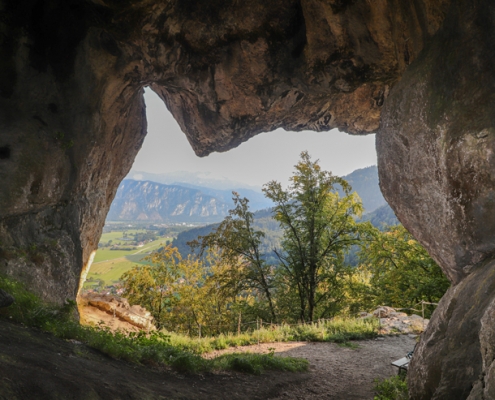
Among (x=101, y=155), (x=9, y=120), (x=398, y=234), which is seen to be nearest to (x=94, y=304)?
(x=101, y=155)

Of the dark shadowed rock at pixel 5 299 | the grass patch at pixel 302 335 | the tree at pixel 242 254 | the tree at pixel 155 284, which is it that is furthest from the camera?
the tree at pixel 155 284

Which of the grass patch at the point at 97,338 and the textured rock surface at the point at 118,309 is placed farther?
the textured rock surface at the point at 118,309

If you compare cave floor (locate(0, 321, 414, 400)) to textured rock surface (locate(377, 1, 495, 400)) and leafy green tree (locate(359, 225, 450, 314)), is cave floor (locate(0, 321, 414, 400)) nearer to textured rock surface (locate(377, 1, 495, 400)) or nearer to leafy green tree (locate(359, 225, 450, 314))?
textured rock surface (locate(377, 1, 495, 400))

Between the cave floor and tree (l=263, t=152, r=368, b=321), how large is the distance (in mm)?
8289

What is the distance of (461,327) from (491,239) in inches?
71.7

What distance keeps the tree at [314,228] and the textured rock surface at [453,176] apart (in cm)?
1036

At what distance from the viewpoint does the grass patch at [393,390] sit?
20.1 ft

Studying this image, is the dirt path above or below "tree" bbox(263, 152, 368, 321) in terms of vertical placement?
below

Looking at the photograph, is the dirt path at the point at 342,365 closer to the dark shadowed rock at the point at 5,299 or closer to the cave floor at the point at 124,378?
the cave floor at the point at 124,378

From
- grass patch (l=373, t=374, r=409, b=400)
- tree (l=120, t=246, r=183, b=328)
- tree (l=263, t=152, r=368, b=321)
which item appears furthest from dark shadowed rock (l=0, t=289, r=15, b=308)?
tree (l=120, t=246, r=183, b=328)

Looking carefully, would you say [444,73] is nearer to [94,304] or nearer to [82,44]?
[82,44]

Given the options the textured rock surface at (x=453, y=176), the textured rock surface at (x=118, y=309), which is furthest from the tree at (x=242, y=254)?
the textured rock surface at (x=453, y=176)

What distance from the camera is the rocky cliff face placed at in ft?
18.8

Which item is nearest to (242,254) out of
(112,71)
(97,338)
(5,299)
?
(112,71)
